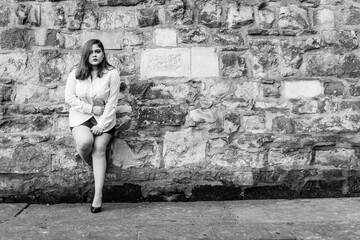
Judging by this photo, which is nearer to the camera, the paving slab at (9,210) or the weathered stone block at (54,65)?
the paving slab at (9,210)

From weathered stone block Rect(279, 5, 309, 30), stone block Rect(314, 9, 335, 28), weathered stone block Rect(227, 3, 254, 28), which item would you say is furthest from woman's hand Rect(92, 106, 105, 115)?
stone block Rect(314, 9, 335, 28)

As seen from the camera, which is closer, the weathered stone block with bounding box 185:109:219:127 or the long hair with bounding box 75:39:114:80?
the long hair with bounding box 75:39:114:80

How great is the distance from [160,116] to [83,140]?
0.82 meters

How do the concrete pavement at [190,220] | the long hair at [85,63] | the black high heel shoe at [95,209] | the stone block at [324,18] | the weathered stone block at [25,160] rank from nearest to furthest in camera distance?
the concrete pavement at [190,220] < the black high heel shoe at [95,209] < the long hair at [85,63] < the weathered stone block at [25,160] < the stone block at [324,18]

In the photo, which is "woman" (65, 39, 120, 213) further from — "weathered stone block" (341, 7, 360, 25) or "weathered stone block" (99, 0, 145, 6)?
"weathered stone block" (341, 7, 360, 25)

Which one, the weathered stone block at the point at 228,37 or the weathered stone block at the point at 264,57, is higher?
the weathered stone block at the point at 228,37

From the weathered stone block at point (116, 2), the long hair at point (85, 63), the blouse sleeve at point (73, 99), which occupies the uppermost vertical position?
the weathered stone block at point (116, 2)

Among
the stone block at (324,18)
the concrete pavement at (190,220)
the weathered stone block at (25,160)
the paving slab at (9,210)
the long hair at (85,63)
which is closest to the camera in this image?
the concrete pavement at (190,220)

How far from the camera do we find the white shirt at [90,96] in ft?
12.5

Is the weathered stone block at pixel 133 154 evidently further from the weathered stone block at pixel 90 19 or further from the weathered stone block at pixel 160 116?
the weathered stone block at pixel 90 19

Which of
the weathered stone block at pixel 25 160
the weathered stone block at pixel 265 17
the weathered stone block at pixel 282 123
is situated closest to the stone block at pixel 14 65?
the weathered stone block at pixel 25 160

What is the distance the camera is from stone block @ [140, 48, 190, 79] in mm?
4164

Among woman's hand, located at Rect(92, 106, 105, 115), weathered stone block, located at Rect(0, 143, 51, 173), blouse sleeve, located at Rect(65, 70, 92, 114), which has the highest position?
blouse sleeve, located at Rect(65, 70, 92, 114)

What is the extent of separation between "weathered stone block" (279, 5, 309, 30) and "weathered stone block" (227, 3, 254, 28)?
308 millimetres
